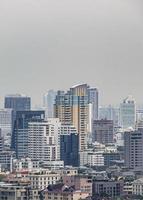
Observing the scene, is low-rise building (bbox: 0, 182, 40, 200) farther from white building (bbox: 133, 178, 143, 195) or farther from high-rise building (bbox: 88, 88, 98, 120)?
high-rise building (bbox: 88, 88, 98, 120)

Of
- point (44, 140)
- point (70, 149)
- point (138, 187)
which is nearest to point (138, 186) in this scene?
point (138, 187)

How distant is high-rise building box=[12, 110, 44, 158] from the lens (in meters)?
24.3

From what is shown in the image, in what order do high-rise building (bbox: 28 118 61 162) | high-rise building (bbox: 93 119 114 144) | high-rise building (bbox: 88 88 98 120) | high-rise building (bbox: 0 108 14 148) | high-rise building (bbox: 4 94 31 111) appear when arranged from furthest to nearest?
high-rise building (bbox: 4 94 31 111) < high-rise building (bbox: 88 88 98 120) < high-rise building (bbox: 93 119 114 144) < high-rise building (bbox: 0 108 14 148) < high-rise building (bbox: 28 118 61 162)

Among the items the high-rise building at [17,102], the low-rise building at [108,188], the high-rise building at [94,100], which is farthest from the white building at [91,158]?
the low-rise building at [108,188]

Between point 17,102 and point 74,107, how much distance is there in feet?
4.43

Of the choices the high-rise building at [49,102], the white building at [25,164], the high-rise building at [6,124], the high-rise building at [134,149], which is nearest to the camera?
the white building at [25,164]

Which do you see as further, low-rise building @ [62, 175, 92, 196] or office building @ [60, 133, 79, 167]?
office building @ [60, 133, 79, 167]

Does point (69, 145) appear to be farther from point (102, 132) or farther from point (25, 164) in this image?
point (25, 164)

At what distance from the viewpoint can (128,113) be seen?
28359 millimetres

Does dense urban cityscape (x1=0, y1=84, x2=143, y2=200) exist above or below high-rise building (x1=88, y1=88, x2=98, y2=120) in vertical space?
below

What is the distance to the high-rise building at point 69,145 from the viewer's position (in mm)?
23083

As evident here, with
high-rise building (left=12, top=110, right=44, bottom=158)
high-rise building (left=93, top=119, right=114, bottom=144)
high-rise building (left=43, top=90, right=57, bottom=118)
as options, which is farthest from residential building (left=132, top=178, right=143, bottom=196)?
high-rise building (left=43, top=90, right=57, bottom=118)

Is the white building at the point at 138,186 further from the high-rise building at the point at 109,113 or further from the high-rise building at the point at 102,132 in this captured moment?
the high-rise building at the point at 109,113

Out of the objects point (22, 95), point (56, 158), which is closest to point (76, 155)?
point (56, 158)
